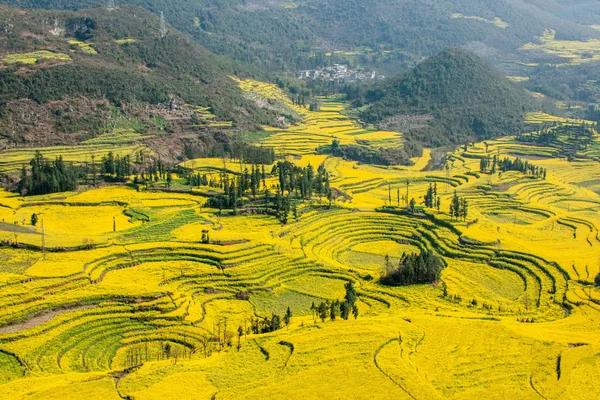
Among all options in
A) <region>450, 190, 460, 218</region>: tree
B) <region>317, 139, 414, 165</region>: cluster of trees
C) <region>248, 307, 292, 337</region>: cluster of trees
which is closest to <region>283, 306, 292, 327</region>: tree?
<region>248, 307, 292, 337</region>: cluster of trees

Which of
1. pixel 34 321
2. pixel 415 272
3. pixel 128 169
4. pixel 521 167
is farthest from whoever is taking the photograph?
pixel 521 167

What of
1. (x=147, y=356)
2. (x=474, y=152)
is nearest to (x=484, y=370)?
(x=147, y=356)

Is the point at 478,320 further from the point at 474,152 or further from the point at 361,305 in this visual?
the point at 474,152

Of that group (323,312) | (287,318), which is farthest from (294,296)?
(323,312)

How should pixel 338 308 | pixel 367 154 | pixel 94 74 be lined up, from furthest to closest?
pixel 367 154
pixel 94 74
pixel 338 308

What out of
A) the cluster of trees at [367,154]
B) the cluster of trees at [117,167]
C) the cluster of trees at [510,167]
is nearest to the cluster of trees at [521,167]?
the cluster of trees at [510,167]

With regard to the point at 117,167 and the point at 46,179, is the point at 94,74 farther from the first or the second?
the point at 46,179
